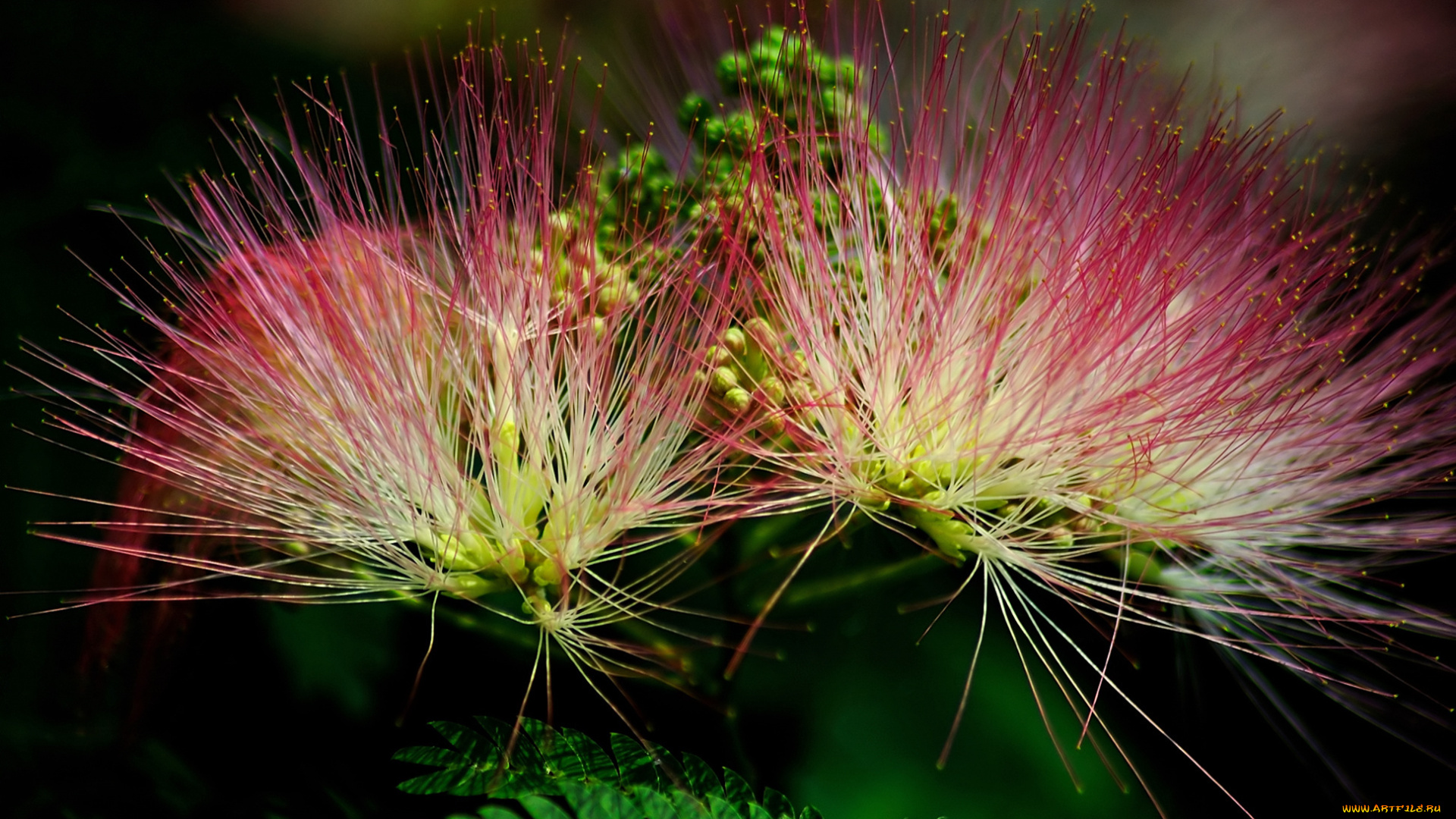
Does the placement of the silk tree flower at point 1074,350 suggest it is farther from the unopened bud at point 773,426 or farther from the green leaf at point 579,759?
the green leaf at point 579,759

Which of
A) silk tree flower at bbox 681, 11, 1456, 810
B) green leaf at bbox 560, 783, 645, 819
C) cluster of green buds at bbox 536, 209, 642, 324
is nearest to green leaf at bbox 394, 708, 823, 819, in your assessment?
green leaf at bbox 560, 783, 645, 819

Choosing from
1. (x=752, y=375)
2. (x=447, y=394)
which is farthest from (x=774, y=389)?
(x=447, y=394)

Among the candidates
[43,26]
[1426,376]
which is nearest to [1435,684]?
[1426,376]

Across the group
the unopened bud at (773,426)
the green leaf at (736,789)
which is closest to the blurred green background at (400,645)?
the green leaf at (736,789)

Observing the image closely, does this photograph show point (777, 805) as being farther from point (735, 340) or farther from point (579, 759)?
point (735, 340)

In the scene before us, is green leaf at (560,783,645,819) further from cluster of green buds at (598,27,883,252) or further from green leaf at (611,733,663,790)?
cluster of green buds at (598,27,883,252)

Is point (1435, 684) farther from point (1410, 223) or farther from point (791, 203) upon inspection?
point (791, 203)
